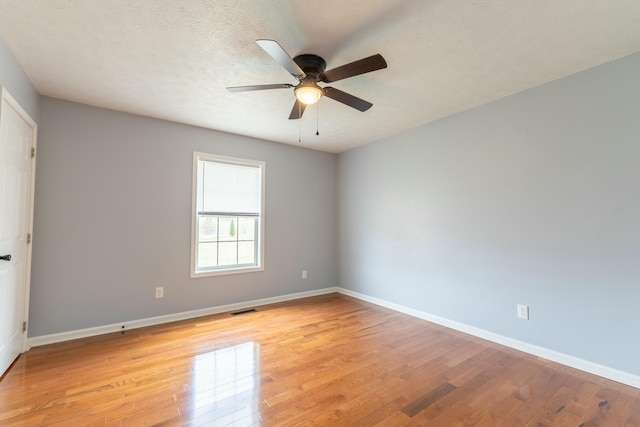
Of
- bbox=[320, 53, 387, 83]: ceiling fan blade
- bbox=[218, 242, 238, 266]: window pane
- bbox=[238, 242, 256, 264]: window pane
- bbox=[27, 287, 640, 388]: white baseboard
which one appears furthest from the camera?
bbox=[238, 242, 256, 264]: window pane

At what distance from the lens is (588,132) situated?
7.94ft

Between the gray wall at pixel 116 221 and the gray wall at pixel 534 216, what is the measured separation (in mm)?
2283

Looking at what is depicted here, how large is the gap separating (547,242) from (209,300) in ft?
12.9

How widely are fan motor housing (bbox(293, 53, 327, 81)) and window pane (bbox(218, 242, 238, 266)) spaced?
2727 millimetres

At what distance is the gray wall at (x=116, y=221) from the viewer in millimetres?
2908

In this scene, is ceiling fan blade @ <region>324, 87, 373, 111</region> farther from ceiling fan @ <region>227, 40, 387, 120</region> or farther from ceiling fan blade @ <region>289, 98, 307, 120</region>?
ceiling fan blade @ <region>289, 98, 307, 120</region>

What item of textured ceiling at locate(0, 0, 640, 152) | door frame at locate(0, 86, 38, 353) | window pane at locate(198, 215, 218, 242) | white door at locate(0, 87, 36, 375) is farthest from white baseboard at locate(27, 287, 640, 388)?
textured ceiling at locate(0, 0, 640, 152)

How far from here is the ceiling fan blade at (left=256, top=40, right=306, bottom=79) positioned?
170 cm

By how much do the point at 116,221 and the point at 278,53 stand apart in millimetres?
2778

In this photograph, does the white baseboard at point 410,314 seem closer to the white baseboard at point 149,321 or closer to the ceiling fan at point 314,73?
the white baseboard at point 149,321

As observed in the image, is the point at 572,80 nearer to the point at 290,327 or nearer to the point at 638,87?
the point at 638,87

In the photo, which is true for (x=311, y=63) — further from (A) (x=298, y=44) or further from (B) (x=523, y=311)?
(B) (x=523, y=311)

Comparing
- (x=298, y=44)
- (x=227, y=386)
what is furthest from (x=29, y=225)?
(x=298, y=44)

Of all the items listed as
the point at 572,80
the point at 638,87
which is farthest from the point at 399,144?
the point at 638,87
